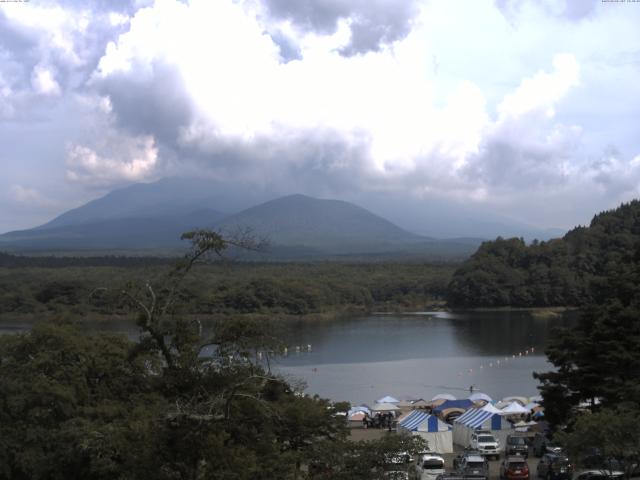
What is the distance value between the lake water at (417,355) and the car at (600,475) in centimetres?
852

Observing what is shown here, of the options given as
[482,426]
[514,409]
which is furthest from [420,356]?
[482,426]

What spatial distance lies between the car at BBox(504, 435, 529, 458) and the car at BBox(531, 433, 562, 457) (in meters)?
0.17

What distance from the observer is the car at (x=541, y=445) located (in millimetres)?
14469

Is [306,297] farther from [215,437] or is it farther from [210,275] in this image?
[215,437]

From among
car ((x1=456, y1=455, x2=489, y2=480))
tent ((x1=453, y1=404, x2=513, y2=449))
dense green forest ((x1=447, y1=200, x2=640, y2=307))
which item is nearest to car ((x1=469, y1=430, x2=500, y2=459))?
tent ((x1=453, y1=404, x2=513, y2=449))

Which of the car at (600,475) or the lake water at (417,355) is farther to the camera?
the lake water at (417,355)

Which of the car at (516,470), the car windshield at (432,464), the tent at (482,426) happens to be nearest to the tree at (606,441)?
the car at (516,470)

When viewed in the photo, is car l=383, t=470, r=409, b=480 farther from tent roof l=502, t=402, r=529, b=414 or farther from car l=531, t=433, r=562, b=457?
tent roof l=502, t=402, r=529, b=414

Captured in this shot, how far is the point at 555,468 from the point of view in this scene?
1130cm

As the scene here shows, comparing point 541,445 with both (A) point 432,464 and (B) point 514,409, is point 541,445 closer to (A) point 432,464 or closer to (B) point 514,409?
(A) point 432,464

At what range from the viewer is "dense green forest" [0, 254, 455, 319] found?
176 ft

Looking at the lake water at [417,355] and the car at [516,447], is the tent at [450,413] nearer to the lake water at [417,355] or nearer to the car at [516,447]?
the lake water at [417,355]

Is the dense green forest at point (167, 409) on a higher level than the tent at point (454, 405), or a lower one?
higher

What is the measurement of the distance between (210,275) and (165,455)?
2037 inches
